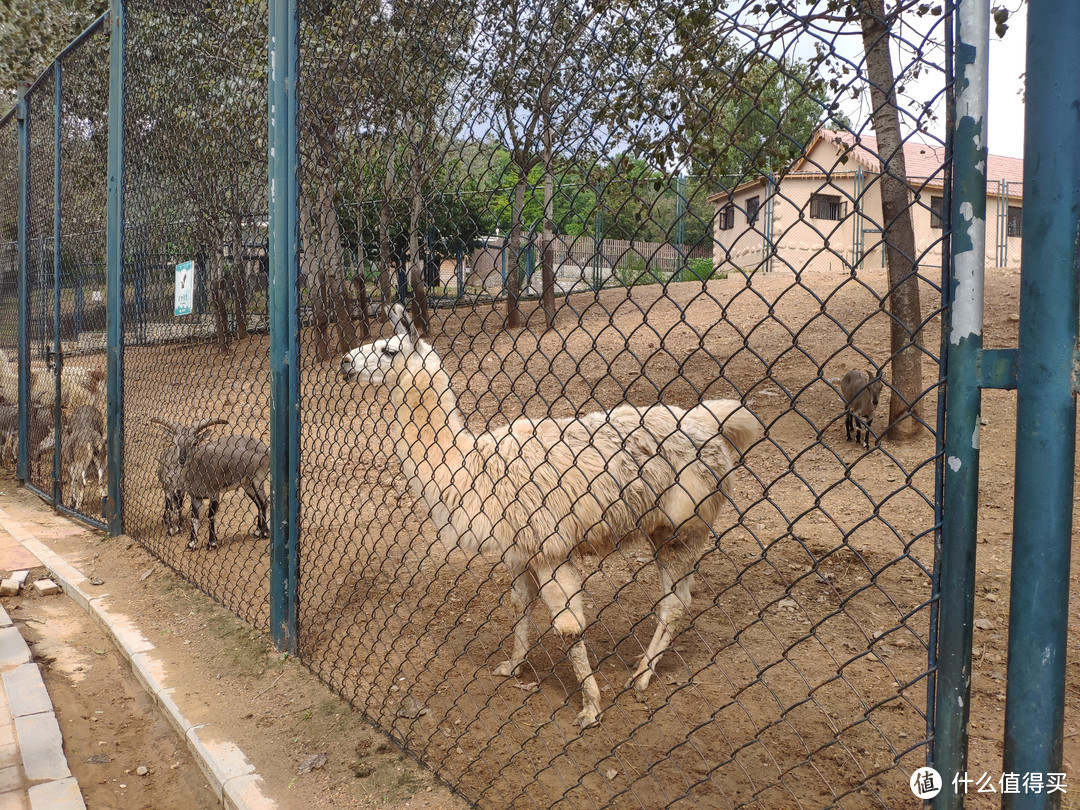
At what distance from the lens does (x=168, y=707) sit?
337cm

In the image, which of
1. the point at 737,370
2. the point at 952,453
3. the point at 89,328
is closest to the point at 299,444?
the point at 952,453

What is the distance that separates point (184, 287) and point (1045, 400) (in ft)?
15.0

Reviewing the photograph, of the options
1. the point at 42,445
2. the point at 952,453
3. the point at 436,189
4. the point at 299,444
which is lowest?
the point at 42,445

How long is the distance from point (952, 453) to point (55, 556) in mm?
5816

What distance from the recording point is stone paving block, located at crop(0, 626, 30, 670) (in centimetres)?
378

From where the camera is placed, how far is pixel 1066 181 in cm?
119

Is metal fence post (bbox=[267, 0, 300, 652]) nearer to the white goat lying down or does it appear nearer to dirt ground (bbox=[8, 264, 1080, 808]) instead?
dirt ground (bbox=[8, 264, 1080, 808])

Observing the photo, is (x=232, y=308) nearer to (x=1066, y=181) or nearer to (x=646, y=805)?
(x=646, y=805)

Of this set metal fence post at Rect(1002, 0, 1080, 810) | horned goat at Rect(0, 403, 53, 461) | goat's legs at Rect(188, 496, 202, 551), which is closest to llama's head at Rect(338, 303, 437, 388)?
metal fence post at Rect(1002, 0, 1080, 810)

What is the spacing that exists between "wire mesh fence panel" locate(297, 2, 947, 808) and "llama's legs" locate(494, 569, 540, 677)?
0.05ft

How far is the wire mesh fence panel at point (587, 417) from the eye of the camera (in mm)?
1771

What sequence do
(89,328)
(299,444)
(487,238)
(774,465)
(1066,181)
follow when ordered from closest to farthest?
(1066,181), (487,238), (299,444), (89,328), (774,465)

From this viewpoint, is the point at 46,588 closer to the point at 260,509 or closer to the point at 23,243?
the point at 260,509

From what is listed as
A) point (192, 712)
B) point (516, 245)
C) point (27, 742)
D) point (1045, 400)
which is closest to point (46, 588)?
point (27, 742)
